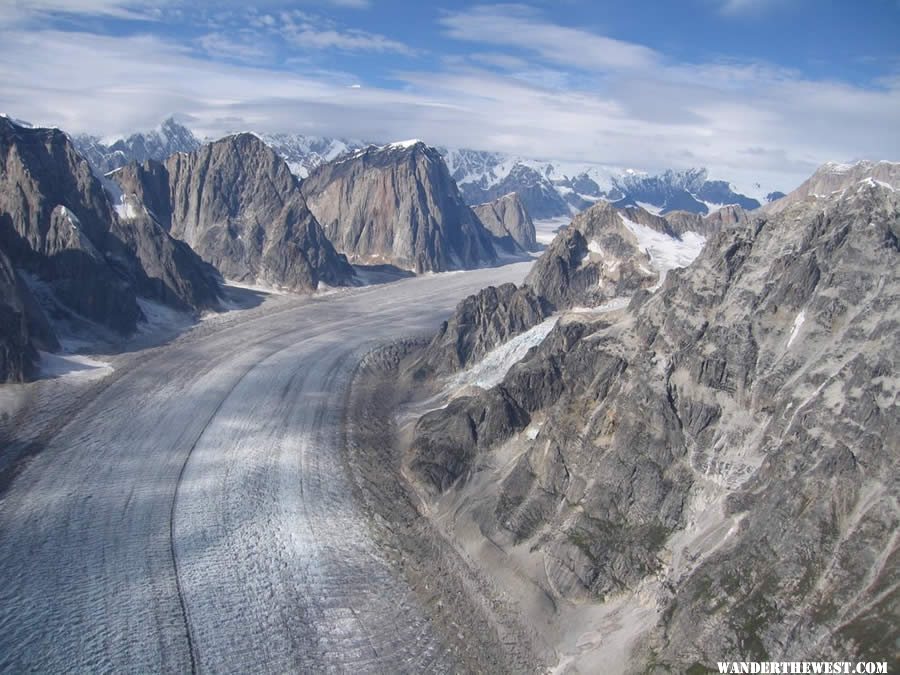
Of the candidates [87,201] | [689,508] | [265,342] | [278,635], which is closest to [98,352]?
[265,342]

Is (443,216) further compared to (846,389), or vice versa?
(443,216)

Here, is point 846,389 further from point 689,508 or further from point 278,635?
point 278,635

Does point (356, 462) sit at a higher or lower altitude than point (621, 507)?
lower

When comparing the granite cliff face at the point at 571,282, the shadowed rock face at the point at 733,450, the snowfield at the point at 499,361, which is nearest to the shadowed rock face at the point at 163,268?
the granite cliff face at the point at 571,282

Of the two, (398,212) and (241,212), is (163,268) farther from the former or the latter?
(398,212)

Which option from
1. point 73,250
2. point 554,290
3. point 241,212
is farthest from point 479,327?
point 241,212

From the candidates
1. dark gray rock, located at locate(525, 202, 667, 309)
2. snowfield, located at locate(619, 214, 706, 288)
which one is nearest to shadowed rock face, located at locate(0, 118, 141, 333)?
dark gray rock, located at locate(525, 202, 667, 309)

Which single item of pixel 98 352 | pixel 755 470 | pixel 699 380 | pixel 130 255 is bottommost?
pixel 98 352

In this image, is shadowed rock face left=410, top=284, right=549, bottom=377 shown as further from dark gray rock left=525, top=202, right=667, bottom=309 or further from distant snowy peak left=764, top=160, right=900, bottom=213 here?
distant snowy peak left=764, top=160, right=900, bottom=213
